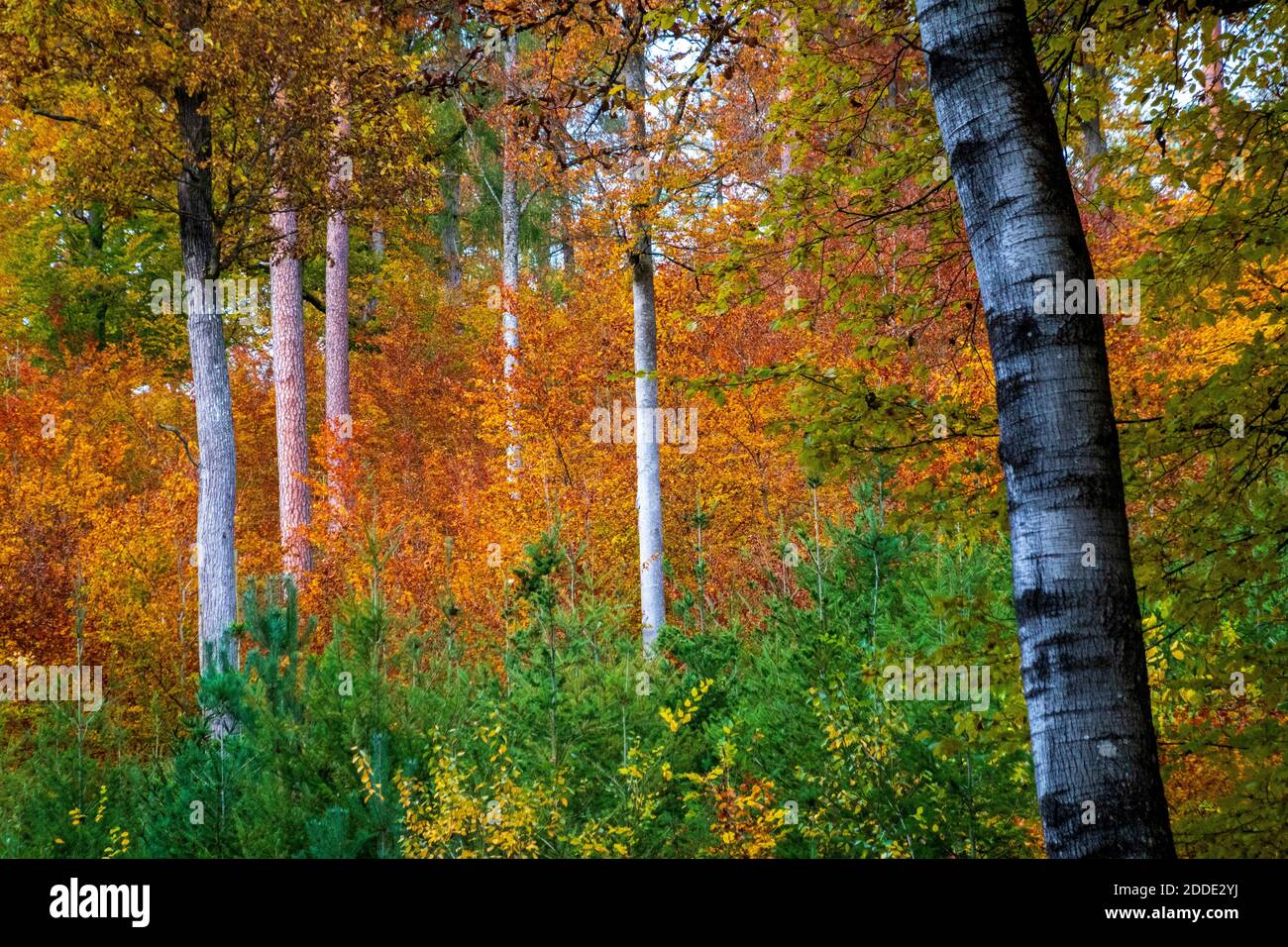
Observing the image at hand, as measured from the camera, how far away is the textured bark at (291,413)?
51.2 ft

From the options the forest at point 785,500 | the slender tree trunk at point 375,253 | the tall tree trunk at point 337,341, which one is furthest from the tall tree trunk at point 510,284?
the slender tree trunk at point 375,253

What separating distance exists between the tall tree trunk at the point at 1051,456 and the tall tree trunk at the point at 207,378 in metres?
8.40

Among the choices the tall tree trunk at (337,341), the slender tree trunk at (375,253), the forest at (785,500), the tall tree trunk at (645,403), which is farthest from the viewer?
the slender tree trunk at (375,253)

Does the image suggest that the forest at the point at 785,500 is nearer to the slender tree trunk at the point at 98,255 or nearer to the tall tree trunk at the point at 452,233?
the slender tree trunk at the point at 98,255

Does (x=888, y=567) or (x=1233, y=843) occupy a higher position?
(x=888, y=567)

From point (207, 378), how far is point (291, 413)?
6.28 metres

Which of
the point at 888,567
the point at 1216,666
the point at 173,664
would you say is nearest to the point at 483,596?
the point at 173,664

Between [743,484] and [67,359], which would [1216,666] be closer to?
[743,484]

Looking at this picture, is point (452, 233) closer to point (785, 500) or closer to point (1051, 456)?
point (785, 500)

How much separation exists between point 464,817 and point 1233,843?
3304 mm

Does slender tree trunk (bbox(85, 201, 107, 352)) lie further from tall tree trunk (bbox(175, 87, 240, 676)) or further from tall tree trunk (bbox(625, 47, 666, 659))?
tall tree trunk (bbox(625, 47, 666, 659))

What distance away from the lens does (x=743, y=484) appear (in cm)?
1581

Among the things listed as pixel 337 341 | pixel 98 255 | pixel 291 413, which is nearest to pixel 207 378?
pixel 291 413
